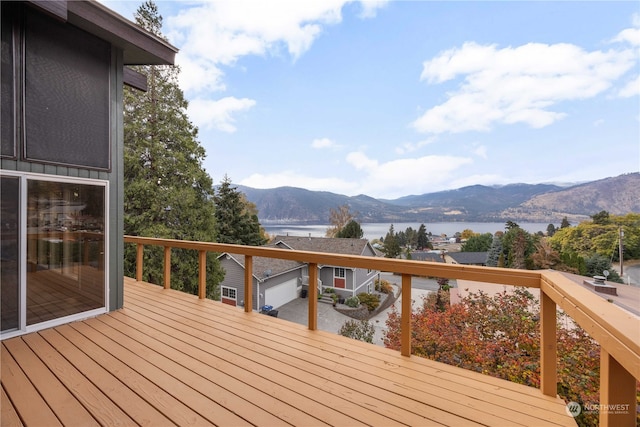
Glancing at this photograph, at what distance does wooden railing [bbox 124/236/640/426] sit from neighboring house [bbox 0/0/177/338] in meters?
1.16

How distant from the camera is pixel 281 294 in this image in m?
12.8

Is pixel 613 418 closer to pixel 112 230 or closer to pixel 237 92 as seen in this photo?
pixel 112 230

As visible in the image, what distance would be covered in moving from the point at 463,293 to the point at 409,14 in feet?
27.5

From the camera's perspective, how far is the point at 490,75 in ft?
38.8

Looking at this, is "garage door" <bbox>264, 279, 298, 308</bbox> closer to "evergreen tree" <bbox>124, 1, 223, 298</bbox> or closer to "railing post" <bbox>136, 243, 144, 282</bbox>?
"evergreen tree" <bbox>124, 1, 223, 298</bbox>

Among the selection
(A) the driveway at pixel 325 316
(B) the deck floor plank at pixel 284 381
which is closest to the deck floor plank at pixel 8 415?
(B) the deck floor plank at pixel 284 381

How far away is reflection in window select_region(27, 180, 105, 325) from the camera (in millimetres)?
2754

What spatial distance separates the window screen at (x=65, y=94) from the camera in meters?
2.70

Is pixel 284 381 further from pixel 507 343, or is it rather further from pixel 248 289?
pixel 507 343

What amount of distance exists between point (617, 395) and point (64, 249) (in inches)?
167

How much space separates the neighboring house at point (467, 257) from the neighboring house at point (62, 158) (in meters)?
16.8

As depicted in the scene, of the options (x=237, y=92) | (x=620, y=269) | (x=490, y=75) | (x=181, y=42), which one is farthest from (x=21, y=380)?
(x=237, y=92)

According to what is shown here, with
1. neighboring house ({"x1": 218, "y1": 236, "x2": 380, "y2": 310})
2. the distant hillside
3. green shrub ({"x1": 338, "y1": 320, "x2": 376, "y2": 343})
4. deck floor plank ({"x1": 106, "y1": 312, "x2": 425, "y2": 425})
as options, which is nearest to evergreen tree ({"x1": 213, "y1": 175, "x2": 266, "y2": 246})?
neighboring house ({"x1": 218, "y1": 236, "x2": 380, "y2": 310})

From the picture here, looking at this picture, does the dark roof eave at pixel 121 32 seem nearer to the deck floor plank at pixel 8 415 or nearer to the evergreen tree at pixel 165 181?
the deck floor plank at pixel 8 415
